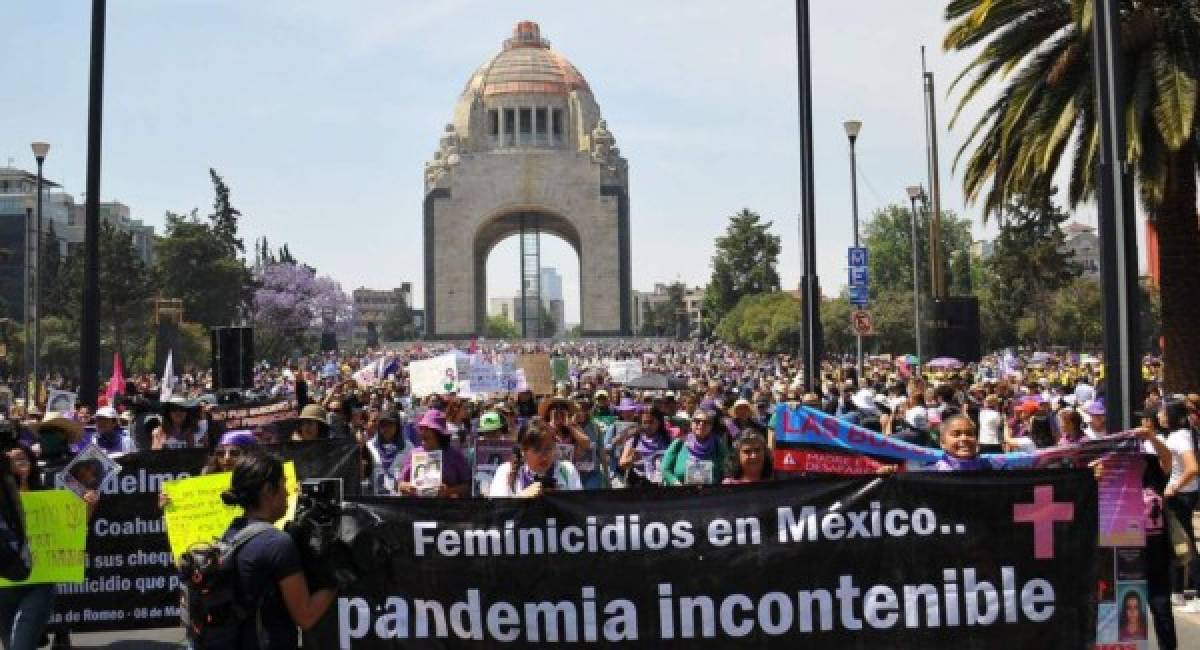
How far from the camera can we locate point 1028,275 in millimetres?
77000

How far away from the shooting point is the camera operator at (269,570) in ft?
15.7

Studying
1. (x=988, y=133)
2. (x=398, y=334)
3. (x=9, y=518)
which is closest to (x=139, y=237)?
(x=398, y=334)

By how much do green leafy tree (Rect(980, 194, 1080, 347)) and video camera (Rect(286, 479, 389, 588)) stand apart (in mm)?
69556

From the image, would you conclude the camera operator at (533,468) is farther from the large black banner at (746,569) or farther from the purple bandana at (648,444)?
the purple bandana at (648,444)

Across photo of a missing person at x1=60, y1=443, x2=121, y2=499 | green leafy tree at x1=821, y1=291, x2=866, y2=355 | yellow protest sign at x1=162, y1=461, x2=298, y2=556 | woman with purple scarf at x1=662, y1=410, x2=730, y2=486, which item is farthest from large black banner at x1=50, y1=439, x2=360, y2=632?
green leafy tree at x1=821, y1=291, x2=866, y2=355

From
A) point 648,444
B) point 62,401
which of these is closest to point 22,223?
point 62,401

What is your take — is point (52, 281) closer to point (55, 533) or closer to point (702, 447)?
point (702, 447)

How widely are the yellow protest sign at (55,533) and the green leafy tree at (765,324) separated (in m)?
62.9

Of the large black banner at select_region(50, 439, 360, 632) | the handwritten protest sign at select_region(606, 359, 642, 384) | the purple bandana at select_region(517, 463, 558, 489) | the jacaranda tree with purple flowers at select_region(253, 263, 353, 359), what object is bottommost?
the large black banner at select_region(50, 439, 360, 632)

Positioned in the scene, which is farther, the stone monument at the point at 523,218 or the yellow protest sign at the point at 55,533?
the stone monument at the point at 523,218

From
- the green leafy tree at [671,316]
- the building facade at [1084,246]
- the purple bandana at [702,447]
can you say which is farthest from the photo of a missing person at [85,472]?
the building facade at [1084,246]

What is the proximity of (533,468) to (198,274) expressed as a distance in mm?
75404

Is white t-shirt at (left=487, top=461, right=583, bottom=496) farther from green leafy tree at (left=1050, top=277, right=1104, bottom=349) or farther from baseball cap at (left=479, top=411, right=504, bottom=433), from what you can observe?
green leafy tree at (left=1050, top=277, right=1104, bottom=349)

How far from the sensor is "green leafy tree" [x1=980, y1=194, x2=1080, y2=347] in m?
75.4
